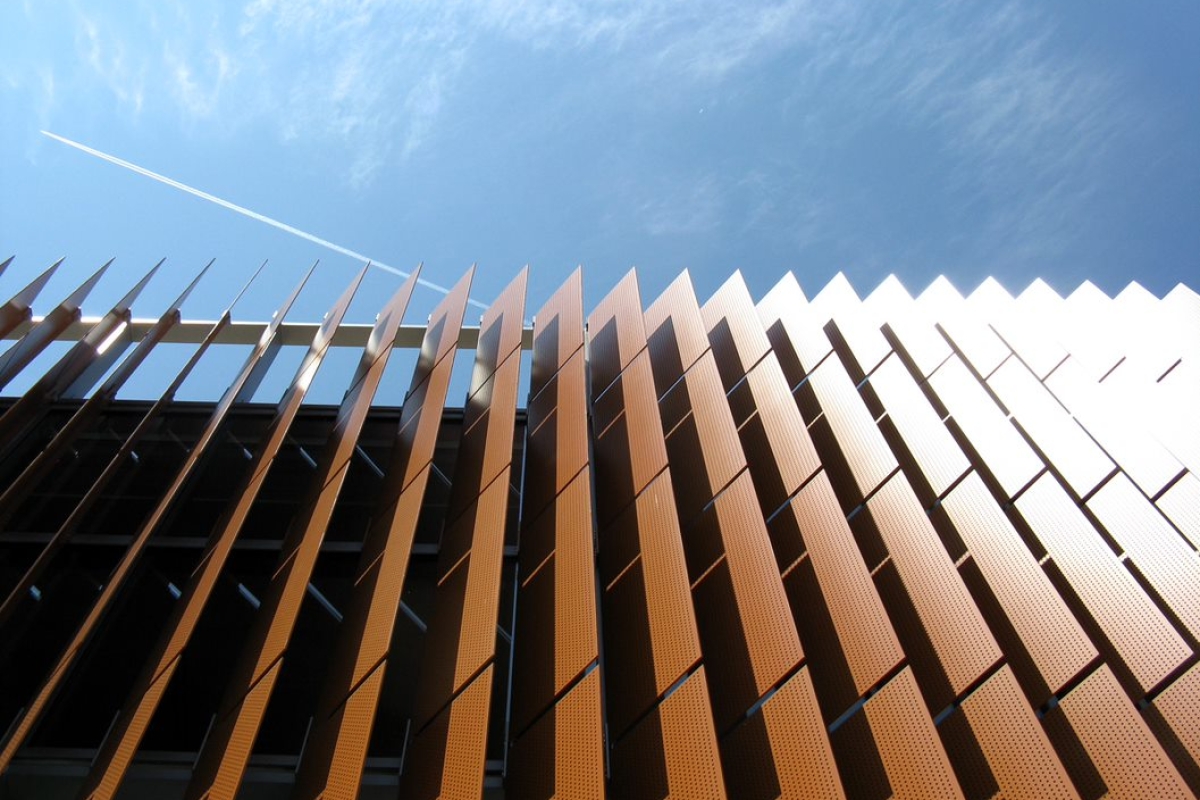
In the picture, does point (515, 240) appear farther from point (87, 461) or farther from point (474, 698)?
point (474, 698)

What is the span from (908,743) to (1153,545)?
8.68ft

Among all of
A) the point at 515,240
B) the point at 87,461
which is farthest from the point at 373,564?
the point at 515,240

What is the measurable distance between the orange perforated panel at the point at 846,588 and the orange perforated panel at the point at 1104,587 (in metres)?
1.34

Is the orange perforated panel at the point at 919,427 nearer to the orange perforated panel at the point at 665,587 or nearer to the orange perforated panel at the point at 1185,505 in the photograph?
the orange perforated panel at the point at 1185,505

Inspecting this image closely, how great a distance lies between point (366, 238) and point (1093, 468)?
1930 centimetres

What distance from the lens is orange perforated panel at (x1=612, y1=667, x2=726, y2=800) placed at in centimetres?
502

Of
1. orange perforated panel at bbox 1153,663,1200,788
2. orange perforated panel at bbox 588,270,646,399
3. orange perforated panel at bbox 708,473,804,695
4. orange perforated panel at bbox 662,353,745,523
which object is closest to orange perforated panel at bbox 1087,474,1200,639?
orange perforated panel at bbox 1153,663,1200,788

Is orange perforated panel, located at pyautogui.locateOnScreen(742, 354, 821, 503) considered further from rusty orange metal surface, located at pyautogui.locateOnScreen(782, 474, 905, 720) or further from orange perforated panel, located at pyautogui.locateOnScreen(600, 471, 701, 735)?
orange perforated panel, located at pyautogui.locateOnScreen(600, 471, 701, 735)

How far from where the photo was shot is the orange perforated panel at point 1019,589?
5441mm

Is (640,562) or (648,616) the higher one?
(640,562)

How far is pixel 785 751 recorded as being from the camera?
17.0 feet

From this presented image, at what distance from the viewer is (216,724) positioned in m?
6.75

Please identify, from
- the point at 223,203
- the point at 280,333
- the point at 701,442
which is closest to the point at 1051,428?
the point at 701,442

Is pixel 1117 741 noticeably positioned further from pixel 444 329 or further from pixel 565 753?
pixel 444 329
